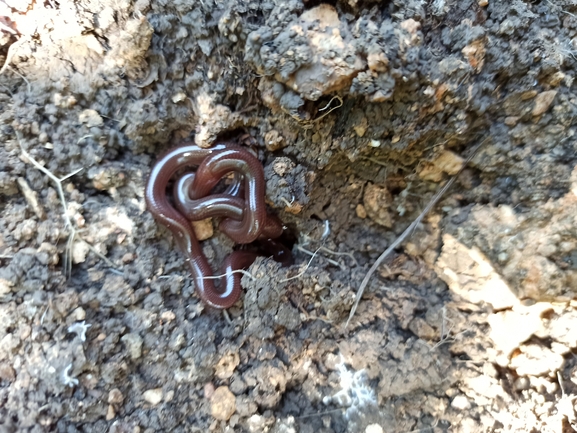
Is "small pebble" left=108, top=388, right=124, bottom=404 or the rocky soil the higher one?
the rocky soil

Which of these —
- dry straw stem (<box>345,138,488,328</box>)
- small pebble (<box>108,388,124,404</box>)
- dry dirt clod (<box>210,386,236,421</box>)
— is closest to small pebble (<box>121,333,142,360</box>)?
small pebble (<box>108,388,124,404</box>)

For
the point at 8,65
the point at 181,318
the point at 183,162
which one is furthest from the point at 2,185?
the point at 181,318

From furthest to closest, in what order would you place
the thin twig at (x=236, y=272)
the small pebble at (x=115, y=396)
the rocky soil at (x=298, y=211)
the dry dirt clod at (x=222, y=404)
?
the thin twig at (x=236, y=272) < the dry dirt clod at (x=222, y=404) < the small pebble at (x=115, y=396) < the rocky soil at (x=298, y=211)

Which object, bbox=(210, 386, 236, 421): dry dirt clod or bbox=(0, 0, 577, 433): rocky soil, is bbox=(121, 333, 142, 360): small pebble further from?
bbox=(210, 386, 236, 421): dry dirt clod

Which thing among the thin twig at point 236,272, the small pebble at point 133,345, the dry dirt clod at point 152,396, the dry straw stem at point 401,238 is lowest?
the dry dirt clod at point 152,396

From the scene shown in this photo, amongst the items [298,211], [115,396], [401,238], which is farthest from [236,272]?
[401,238]

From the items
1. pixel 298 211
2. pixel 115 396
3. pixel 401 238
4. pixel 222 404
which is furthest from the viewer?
pixel 401 238

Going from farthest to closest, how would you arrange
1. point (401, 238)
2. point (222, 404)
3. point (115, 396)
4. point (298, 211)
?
point (401, 238)
point (298, 211)
point (222, 404)
point (115, 396)

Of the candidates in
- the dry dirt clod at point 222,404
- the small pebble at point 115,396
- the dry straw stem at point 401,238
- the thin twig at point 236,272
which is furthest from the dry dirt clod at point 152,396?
the dry straw stem at point 401,238

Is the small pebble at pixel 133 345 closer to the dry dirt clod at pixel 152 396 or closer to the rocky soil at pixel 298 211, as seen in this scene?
the rocky soil at pixel 298 211

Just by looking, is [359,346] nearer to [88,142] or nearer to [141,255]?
[141,255]

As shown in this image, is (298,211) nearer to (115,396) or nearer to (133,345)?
(133,345)
